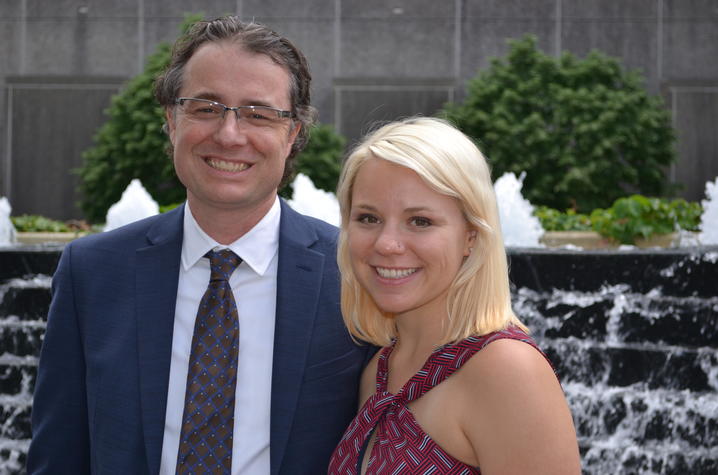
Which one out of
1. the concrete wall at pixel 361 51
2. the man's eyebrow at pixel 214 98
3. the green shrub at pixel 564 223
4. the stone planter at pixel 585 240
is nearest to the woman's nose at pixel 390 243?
the man's eyebrow at pixel 214 98

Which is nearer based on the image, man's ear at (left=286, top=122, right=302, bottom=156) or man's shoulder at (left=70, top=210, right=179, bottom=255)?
man's shoulder at (left=70, top=210, right=179, bottom=255)

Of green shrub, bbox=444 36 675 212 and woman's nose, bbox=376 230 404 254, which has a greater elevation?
green shrub, bbox=444 36 675 212

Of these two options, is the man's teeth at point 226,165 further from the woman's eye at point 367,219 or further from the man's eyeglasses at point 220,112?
the woman's eye at point 367,219

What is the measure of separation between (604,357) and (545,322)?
1.44ft

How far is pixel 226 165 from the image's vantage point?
283 cm

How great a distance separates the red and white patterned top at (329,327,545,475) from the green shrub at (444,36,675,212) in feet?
61.2

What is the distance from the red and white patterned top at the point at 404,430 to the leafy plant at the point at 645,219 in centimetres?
698

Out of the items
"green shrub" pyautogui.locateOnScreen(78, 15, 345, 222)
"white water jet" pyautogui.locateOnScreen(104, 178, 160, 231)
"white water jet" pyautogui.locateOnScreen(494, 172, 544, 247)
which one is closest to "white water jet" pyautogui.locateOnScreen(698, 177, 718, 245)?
"white water jet" pyautogui.locateOnScreen(494, 172, 544, 247)

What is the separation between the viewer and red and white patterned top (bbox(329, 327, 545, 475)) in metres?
2.29

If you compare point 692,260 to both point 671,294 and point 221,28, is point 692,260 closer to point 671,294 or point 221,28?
point 671,294

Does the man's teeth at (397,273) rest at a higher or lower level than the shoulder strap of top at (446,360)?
higher

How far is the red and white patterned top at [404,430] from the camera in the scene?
90.1 inches

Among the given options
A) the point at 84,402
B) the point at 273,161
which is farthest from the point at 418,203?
the point at 84,402

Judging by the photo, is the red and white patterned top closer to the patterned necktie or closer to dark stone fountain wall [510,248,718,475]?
the patterned necktie
